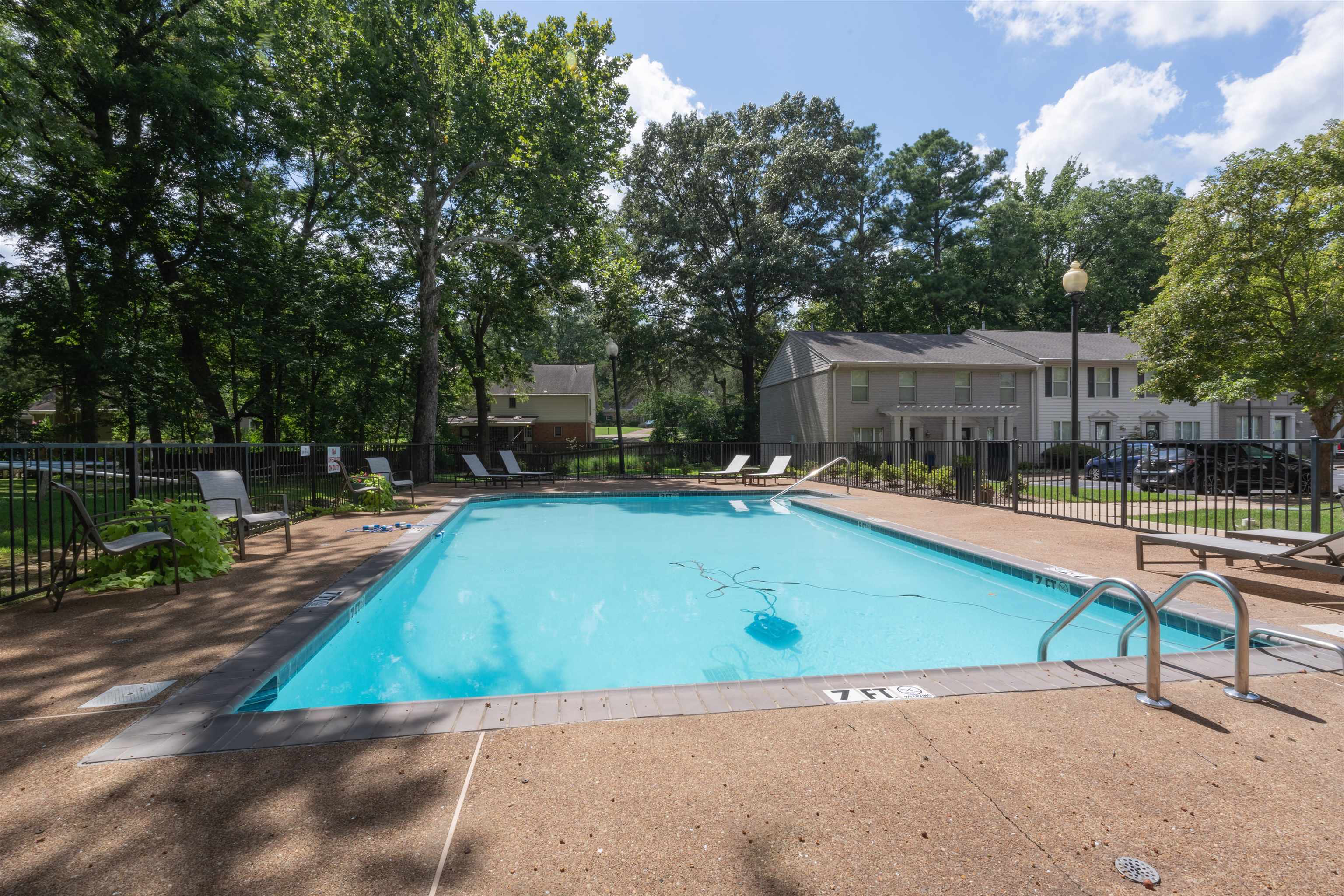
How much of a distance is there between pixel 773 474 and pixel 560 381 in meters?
25.2

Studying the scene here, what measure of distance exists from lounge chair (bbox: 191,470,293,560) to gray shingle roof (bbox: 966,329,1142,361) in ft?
98.4

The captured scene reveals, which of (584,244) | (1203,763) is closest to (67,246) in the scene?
(584,244)

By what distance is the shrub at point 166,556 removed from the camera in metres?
5.60

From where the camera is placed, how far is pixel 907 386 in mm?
26344

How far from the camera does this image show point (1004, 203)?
3678 centimetres

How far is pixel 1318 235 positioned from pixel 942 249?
82.6 feet

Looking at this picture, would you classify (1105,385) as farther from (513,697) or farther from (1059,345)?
(513,697)

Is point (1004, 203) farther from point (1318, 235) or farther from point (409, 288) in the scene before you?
point (409, 288)

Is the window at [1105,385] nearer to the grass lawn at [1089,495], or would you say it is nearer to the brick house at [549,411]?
the grass lawn at [1089,495]

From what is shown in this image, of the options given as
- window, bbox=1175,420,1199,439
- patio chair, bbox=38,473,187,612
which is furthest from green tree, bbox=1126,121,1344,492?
patio chair, bbox=38,473,187,612

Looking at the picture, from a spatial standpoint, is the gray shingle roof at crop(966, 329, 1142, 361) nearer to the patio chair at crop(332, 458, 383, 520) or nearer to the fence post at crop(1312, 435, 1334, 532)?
the fence post at crop(1312, 435, 1334, 532)

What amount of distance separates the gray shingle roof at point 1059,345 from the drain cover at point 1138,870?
99.0ft

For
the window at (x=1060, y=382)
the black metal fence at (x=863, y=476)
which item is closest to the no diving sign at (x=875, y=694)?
the black metal fence at (x=863, y=476)

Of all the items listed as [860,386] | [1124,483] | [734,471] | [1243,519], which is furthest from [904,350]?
[1124,483]
